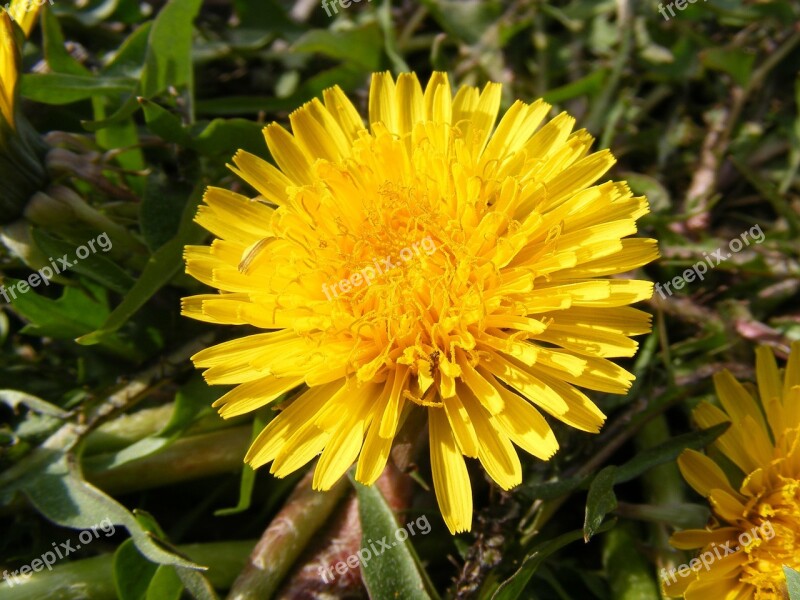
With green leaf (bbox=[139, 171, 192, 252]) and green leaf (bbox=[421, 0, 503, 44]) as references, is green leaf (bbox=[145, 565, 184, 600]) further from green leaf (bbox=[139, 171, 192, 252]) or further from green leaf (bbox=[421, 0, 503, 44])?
green leaf (bbox=[421, 0, 503, 44])

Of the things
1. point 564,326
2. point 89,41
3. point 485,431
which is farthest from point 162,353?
point 89,41

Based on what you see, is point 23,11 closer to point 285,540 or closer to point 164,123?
point 164,123

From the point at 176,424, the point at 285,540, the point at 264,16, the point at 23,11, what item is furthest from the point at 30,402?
the point at 264,16

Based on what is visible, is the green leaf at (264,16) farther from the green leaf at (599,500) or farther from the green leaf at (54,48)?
the green leaf at (599,500)

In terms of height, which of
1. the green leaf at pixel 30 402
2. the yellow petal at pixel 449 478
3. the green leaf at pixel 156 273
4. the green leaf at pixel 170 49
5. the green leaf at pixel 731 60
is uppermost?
the green leaf at pixel 170 49

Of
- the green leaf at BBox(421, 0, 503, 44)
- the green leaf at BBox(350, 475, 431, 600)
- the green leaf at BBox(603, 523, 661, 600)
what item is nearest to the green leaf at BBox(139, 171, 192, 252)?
the green leaf at BBox(350, 475, 431, 600)

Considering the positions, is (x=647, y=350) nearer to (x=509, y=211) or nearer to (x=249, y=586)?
(x=509, y=211)

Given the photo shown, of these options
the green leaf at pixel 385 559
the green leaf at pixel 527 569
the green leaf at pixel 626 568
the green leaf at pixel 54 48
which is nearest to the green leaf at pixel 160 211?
the green leaf at pixel 54 48
